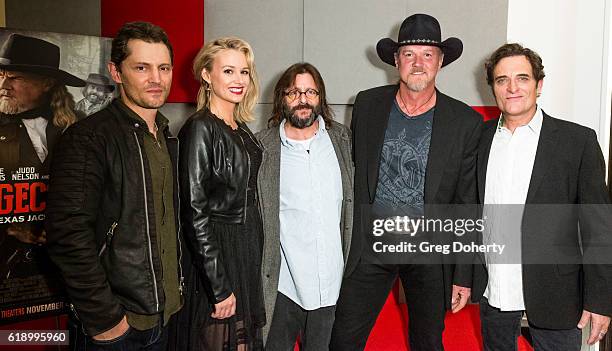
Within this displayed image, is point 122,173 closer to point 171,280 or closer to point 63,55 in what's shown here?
point 171,280

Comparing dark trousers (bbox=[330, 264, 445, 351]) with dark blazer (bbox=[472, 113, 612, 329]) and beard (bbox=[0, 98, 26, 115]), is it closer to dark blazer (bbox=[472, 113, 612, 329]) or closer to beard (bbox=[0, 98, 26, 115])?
dark blazer (bbox=[472, 113, 612, 329])

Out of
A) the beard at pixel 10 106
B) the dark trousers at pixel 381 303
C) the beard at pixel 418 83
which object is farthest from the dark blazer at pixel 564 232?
the beard at pixel 10 106

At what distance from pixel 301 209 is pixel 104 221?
0.89 meters

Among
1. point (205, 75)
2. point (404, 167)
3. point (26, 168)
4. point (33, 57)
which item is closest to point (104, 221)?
point (205, 75)

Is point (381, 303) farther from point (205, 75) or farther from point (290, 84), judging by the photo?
point (205, 75)

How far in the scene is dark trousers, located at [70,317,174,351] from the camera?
6.20 ft

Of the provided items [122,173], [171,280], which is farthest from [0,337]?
[122,173]

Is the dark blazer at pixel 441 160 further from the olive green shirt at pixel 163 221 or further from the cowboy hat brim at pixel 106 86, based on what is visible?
the cowboy hat brim at pixel 106 86

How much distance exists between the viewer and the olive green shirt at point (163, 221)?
1.97 m

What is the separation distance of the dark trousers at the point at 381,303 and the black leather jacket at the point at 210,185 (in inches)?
29.7

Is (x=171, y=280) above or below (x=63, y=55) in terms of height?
below

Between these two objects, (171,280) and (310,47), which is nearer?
(171,280)

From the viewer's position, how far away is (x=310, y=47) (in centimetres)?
388

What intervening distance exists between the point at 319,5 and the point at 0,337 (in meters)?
2.83
